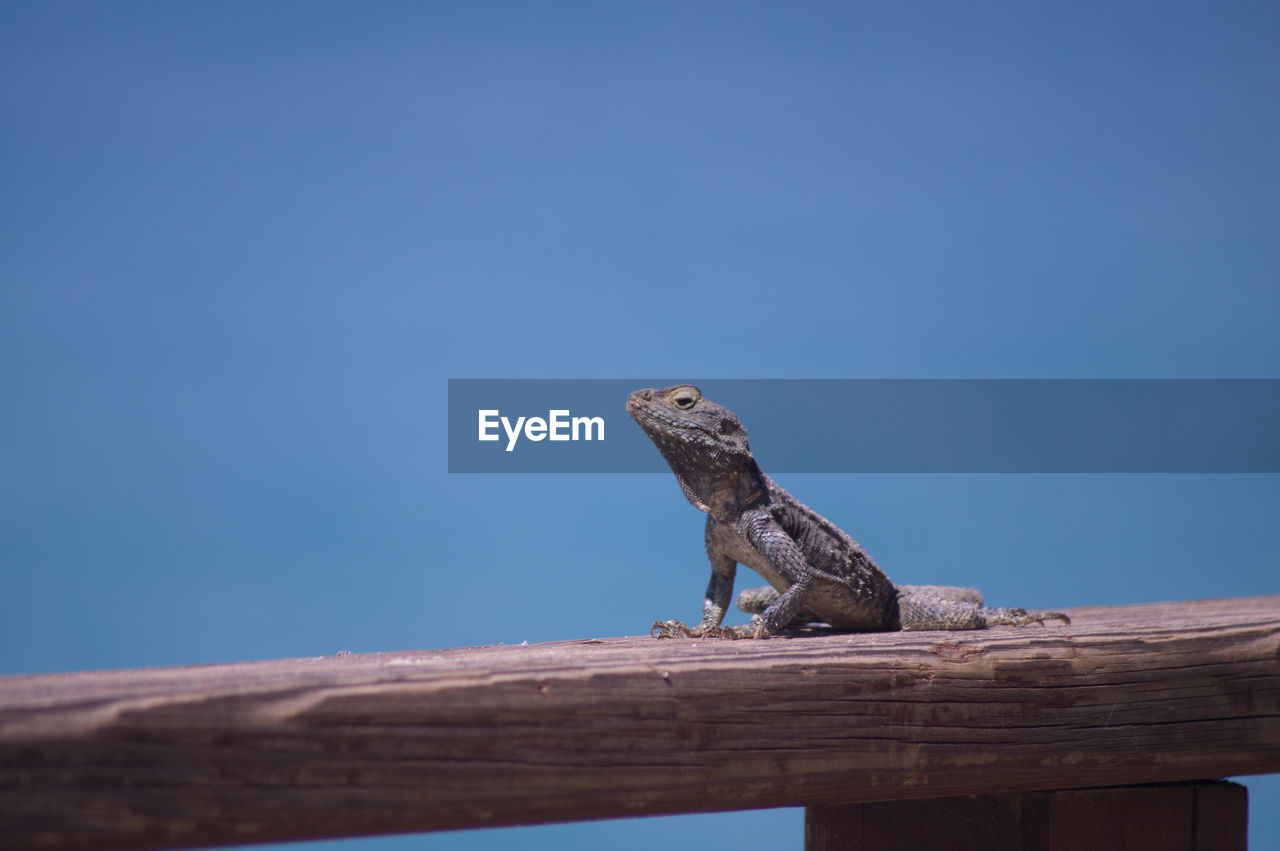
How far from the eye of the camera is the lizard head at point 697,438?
3109 millimetres

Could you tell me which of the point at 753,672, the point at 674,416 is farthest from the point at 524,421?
the point at 753,672

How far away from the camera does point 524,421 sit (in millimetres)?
5242

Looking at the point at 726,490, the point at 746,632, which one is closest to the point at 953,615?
the point at 746,632

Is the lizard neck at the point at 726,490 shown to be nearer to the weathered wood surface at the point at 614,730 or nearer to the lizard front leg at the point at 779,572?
the lizard front leg at the point at 779,572

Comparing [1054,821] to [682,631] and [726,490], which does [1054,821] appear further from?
[726,490]

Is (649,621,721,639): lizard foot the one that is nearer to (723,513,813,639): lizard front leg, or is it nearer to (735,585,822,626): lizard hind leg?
(723,513,813,639): lizard front leg

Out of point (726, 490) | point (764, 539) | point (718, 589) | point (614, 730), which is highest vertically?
point (726, 490)

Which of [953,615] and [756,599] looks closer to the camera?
[953,615]

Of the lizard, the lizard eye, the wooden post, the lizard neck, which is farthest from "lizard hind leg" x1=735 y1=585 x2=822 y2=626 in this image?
the wooden post

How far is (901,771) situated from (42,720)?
4.75 ft

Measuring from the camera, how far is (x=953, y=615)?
3.05 meters

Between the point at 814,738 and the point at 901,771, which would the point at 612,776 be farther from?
the point at 901,771

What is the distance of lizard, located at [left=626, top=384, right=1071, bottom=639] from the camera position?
307 centimetres

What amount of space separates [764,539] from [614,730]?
155cm
